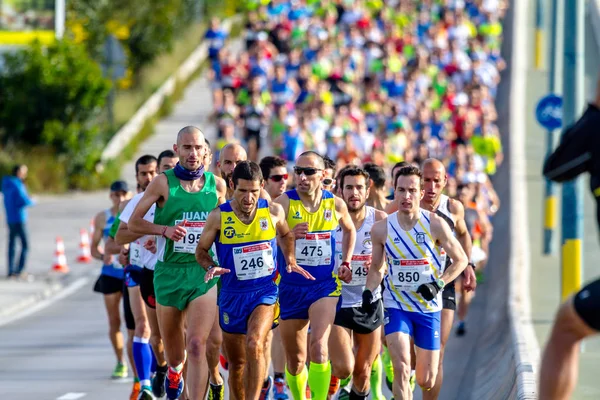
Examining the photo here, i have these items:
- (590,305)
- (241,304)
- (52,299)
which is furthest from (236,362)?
(52,299)

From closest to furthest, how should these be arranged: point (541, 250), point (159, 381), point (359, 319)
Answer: point (359, 319) → point (159, 381) → point (541, 250)

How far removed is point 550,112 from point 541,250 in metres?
2.87

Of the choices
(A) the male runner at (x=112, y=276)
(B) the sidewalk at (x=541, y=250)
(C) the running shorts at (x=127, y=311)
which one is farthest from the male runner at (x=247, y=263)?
(A) the male runner at (x=112, y=276)

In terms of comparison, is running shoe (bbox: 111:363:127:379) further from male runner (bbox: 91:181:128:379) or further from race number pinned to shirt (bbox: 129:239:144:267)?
race number pinned to shirt (bbox: 129:239:144:267)

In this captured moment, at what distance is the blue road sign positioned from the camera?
24297mm

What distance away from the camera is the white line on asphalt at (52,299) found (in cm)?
2186

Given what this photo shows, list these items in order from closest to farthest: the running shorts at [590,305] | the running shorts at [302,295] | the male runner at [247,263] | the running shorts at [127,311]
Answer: the running shorts at [590,305] < the male runner at [247,263] < the running shorts at [302,295] < the running shorts at [127,311]

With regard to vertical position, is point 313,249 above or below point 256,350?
above

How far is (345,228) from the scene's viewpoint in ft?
40.2

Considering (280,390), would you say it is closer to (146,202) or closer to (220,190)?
(220,190)

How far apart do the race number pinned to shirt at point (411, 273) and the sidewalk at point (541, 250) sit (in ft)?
6.46

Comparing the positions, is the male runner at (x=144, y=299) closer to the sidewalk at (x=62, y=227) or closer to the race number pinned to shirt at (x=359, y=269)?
the race number pinned to shirt at (x=359, y=269)

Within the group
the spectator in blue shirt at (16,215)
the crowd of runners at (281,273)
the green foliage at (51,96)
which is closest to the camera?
the crowd of runners at (281,273)

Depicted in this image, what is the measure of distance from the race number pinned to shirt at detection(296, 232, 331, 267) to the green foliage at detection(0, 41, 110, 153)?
2369cm
